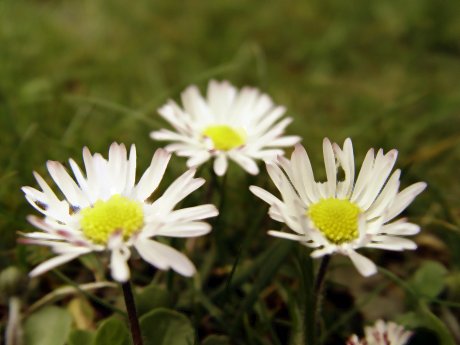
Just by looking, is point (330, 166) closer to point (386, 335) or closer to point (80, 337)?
point (386, 335)

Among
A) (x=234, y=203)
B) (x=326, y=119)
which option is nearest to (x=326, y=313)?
(x=234, y=203)

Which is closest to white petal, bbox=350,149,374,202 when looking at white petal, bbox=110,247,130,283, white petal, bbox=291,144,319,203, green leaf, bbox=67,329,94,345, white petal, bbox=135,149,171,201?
white petal, bbox=291,144,319,203

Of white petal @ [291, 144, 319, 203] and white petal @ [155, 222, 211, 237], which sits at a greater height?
white petal @ [291, 144, 319, 203]

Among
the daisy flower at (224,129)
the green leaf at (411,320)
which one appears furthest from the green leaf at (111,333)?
the green leaf at (411,320)

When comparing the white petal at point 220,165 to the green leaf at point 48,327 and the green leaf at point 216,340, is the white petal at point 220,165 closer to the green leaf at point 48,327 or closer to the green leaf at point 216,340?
the green leaf at point 216,340

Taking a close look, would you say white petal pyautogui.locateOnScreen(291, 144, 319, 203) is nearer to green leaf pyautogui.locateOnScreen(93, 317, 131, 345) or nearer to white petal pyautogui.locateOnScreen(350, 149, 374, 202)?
white petal pyautogui.locateOnScreen(350, 149, 374, 202)

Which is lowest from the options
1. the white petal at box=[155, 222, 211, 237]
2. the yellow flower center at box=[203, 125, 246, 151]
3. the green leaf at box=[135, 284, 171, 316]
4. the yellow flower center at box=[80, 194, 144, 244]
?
the white petal at box=[155, 222, 211, 237]

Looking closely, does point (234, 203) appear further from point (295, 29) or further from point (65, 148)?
point (295, 29)
